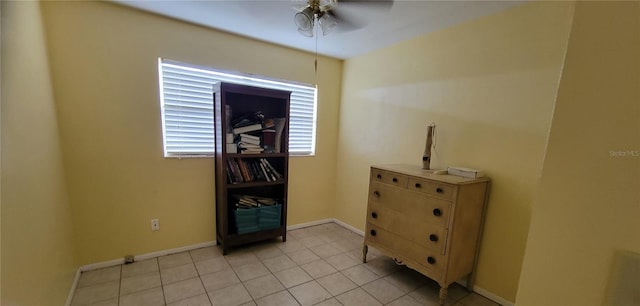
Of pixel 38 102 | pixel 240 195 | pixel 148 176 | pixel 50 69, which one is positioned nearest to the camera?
pixel 38 102

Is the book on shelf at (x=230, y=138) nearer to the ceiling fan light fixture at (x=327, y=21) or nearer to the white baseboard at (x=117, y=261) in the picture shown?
the white baseboard at (x=117, y=261)

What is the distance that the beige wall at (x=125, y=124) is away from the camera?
75.7 inches

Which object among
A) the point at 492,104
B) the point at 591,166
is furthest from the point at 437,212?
the point at 591,166

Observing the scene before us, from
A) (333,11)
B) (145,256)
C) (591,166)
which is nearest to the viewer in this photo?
(591,166)

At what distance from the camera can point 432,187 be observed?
6.20 ft

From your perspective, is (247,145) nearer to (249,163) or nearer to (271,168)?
(249,163)

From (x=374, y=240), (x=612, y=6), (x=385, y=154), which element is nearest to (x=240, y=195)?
(x=374, y=240)

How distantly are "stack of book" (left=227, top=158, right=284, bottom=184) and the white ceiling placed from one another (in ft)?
4.40

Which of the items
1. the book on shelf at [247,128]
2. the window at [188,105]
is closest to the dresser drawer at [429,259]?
the book on shelf at [247,128]

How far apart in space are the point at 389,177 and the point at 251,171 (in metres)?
1.48

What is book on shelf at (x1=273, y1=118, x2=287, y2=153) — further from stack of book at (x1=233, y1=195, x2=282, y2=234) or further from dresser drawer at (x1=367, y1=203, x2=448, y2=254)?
dresser drawer at (x1=367, y1=203, x2=448, y2=254)

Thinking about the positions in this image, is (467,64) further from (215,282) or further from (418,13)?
(215,282)

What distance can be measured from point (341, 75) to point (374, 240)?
2.18 meters

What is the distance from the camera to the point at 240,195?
2709 millimetres
